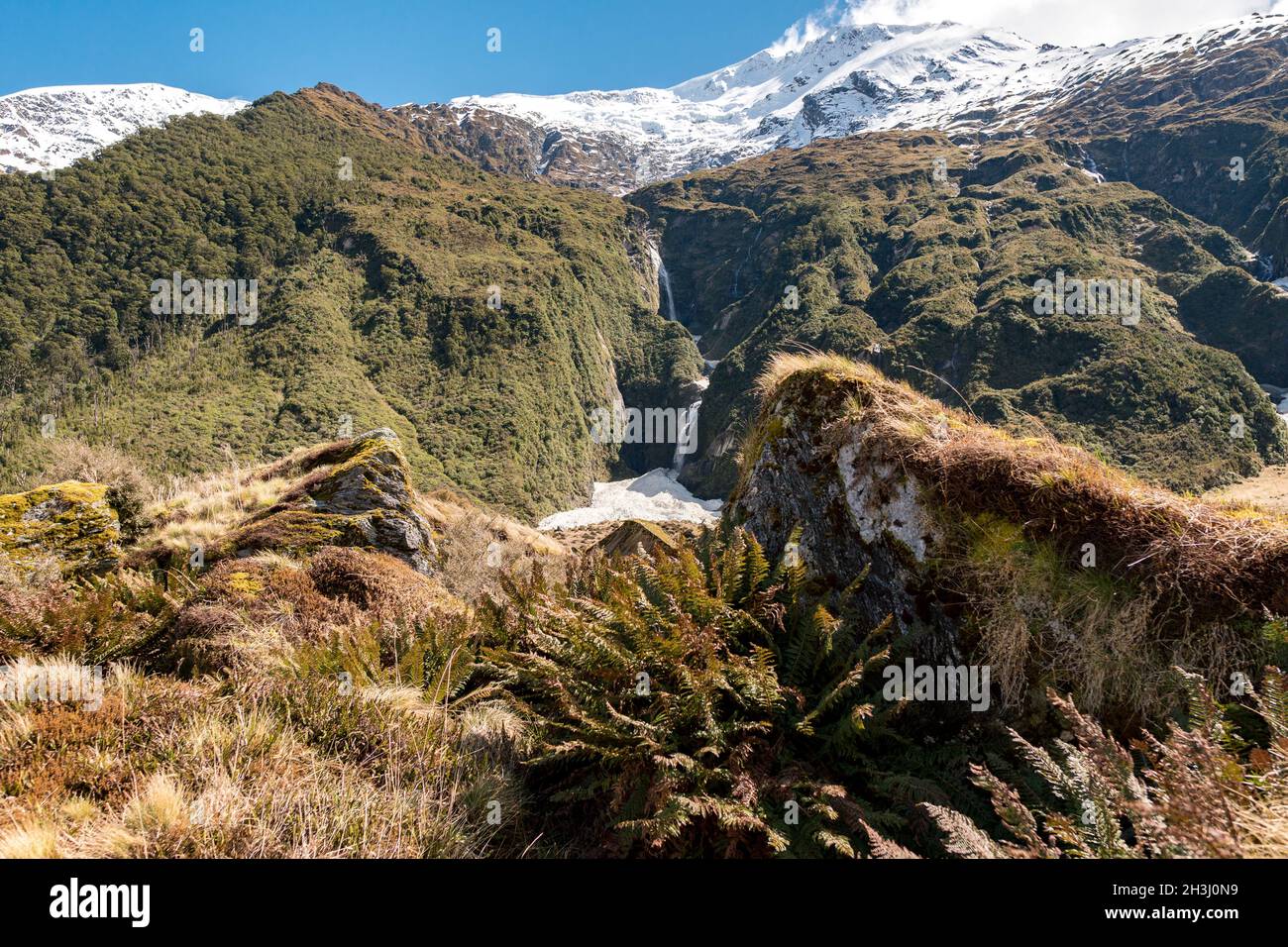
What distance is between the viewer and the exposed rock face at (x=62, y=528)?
802 cm

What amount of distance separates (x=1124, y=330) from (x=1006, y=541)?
10459 cm

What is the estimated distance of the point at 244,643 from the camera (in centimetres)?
480

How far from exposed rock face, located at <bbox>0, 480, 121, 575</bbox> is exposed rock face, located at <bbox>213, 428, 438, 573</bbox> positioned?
1.80 meters

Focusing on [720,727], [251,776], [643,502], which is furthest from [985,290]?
[251,776]

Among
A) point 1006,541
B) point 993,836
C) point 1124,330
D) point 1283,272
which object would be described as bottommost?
point 993,836

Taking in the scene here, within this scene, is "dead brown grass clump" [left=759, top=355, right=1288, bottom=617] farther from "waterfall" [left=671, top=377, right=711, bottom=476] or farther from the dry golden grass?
"waterfall" [left=671, top=377, right=711, bottom=476]

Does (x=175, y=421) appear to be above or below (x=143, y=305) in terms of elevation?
below

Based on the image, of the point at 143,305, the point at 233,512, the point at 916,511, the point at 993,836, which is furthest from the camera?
the point at 143,305

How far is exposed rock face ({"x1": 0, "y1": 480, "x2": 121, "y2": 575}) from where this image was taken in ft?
26.3

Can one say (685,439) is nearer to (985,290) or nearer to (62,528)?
(985,290)

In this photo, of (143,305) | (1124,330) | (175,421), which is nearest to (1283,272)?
(1124,330)

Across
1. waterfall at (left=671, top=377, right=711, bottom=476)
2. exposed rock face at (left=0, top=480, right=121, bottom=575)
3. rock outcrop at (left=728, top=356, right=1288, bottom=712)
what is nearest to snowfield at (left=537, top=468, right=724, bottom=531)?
waterfall at (left=671, top=377, right=711, bottom=476)
